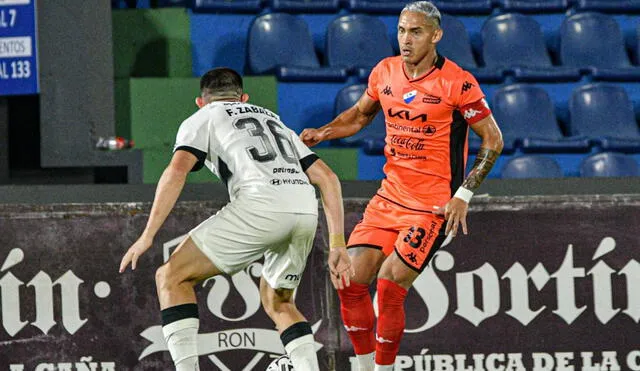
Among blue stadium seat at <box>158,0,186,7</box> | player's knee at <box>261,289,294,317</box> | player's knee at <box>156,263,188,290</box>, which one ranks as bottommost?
player's knee at <box>261,289,294,317</box>

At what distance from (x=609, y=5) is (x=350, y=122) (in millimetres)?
4255

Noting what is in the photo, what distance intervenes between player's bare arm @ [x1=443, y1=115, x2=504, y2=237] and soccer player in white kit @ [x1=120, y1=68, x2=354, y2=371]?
68 centimetres

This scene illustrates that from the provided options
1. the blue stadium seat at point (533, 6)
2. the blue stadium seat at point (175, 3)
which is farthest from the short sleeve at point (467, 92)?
the blue stadium seat at point (533, 6)

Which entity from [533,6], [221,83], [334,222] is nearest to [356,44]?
[533,6]

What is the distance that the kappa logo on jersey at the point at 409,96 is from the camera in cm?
582

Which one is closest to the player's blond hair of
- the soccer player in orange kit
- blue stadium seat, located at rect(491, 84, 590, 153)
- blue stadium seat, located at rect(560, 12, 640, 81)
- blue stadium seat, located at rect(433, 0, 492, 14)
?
the soccer player in orange kit

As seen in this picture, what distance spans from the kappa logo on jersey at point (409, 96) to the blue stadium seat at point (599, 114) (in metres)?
3.36

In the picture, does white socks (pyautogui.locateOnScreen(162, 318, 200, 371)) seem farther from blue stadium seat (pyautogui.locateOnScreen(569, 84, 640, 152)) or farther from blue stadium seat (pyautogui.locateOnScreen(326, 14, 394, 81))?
blue stadium seat (pyautogui.locateOnScreen(569, 84, 640, 152))

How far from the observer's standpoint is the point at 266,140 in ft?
17.3

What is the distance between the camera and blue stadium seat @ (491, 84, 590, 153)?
336 inches

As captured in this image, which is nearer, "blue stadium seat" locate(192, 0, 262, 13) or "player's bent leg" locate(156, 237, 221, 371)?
"player's bent leg" locate(156, 237, 221, 371)

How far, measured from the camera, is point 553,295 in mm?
6355

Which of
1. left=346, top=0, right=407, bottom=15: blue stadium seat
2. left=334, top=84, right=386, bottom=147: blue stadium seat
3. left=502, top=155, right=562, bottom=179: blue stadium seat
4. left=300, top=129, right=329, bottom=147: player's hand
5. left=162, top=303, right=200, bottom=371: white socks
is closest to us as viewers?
left=162, top=303, right=200, bottom=371: white socks

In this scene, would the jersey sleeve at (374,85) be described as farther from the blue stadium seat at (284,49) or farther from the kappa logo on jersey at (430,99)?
the blue stadium seat at (284,49)
